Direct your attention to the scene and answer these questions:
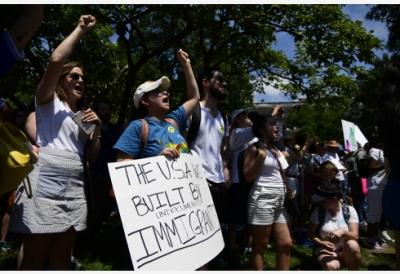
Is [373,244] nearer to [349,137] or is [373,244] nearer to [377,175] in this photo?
[377,175]

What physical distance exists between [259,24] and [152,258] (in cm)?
619

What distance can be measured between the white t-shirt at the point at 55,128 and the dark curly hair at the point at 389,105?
2.07 metres

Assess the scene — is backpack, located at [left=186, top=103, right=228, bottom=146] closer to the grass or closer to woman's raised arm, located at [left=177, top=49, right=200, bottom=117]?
woman's raised arm, located at [left=177, top=49, right=200, bottom=117]

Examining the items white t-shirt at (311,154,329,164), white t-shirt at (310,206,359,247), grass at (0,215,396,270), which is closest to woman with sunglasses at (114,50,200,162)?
grass at (0,215,396,270)

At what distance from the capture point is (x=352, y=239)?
4109 millimetres

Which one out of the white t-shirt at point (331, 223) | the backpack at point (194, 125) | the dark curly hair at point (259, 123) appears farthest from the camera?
the white t-shirt at point (331, 223)

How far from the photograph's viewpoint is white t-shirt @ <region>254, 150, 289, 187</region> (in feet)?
12.7

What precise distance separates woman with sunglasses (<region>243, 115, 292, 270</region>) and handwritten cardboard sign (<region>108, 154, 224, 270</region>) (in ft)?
3.69

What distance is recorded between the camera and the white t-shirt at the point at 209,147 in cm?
341

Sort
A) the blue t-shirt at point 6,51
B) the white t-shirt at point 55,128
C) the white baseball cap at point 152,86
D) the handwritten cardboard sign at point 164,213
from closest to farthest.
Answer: the blue t-shirt at point 6,51 < the handwritten cardboard sign at point 164,213 < the white t-shirt at point 55,128 < the white baseball cap at point 152,86

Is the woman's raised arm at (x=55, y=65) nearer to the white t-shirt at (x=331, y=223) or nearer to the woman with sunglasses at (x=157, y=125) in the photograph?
the woman with sunglasses at (x=157, y=125)

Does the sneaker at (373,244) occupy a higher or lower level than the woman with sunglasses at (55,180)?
lower

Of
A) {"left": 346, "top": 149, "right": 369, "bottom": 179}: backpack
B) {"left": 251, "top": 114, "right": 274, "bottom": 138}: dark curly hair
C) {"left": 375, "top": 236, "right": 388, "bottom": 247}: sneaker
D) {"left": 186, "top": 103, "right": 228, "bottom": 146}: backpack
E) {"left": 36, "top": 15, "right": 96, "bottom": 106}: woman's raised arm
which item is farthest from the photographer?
{"left": 346, "top": 149, "right": 369, "bottom": 179}: backpack

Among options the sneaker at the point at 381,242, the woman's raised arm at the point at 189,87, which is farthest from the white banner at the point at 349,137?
the woman's raised arm at the point at 189,87
